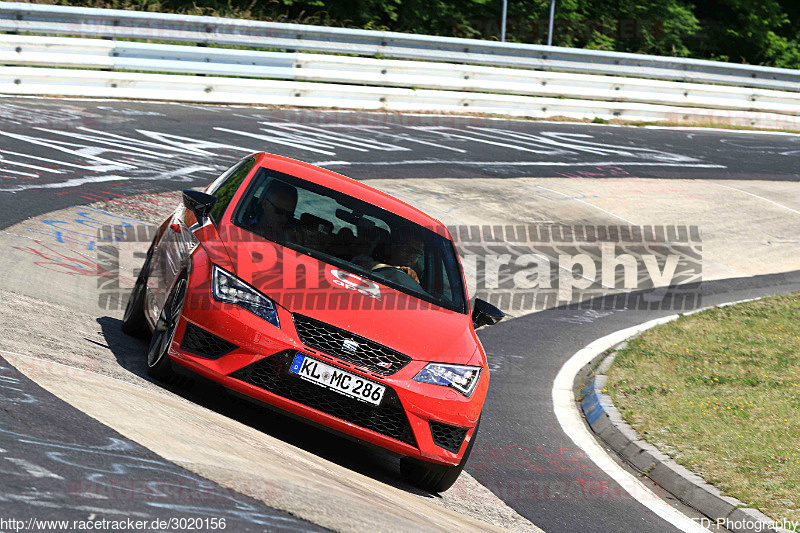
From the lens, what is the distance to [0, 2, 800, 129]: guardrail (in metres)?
17.4

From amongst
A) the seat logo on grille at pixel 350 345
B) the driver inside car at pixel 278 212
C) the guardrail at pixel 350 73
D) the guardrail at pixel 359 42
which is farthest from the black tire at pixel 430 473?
the guardrail at pixel 359 42

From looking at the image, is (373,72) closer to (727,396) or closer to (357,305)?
(727,396)

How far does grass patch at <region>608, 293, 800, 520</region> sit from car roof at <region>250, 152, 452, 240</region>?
8.22 feet

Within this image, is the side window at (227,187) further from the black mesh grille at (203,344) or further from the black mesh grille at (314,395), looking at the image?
the black mesh grille at (314,395)

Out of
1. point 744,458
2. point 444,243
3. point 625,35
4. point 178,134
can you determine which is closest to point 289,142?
point 178,134

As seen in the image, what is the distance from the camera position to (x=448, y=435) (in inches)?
225

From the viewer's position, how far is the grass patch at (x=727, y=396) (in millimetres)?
6801

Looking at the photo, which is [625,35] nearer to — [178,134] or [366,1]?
[366,1]

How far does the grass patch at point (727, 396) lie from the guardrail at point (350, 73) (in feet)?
35.0

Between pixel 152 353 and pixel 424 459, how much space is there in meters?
1.92

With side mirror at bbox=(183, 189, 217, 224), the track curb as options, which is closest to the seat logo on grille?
side mirror at bbox=(183, 189, 217, 224)

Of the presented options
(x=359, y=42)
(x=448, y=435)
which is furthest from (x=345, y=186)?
(x=359, y=42)

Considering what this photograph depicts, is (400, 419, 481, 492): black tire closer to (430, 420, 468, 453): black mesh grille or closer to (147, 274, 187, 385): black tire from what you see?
(430, 420, 468, 453): black mesh grille

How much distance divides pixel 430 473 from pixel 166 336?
1836 millimetres
